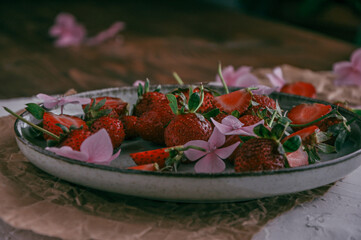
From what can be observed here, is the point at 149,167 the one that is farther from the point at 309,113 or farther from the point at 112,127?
the point at 309,113

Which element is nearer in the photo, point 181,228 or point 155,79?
point 181,228

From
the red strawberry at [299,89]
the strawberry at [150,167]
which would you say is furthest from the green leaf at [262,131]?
the red strawberry at [299,89]

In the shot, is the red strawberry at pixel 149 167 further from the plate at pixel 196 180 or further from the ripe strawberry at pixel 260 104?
the ripe strawberry at pixel 260 104

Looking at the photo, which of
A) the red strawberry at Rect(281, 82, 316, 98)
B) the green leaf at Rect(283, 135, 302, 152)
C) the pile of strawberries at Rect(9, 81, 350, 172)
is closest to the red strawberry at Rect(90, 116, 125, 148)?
the pile of strawberries at Rect(9, 81, 350, 172)

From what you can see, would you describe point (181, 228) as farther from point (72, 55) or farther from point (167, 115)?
point (72, 55)

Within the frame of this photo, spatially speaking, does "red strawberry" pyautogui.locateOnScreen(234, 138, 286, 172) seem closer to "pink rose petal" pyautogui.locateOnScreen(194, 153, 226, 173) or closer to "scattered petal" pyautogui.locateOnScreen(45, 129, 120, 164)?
"pink rose petal" pyautogui.locateOnScreen(194, 153, 226, 173)

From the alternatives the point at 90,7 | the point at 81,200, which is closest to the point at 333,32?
the point at 90,7
